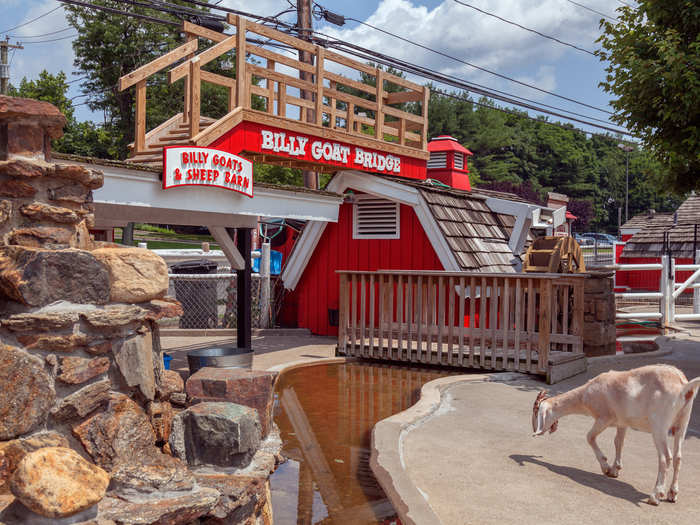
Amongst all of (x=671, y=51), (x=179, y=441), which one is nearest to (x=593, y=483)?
(x=179, y=441)

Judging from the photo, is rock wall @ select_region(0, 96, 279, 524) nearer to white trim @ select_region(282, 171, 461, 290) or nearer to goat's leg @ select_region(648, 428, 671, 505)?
goat's leg @ select_region(648, 428, 671, 505)

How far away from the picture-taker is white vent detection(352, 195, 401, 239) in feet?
46.8

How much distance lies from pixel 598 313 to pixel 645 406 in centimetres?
763

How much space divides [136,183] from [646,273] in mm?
30662

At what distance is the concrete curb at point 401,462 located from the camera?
4.30m

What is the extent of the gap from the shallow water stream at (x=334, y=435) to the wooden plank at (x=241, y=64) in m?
5.10

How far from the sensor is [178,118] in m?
12.9

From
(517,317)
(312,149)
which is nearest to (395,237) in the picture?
(312,149)

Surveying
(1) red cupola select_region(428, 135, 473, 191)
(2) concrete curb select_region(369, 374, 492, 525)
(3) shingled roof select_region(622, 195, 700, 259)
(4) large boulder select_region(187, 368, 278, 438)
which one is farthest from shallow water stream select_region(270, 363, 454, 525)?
(3) shingled roof select_region(622, 195, 700, 259)

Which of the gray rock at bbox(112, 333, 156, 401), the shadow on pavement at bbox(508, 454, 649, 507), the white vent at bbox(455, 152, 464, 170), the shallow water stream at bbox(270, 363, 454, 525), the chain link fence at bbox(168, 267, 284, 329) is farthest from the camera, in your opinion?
the white vent at bbox(455, 152, 464, 170)

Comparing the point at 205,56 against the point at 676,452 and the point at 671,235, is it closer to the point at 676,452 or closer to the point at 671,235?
the point at 676,452

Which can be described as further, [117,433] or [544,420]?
[544,420]

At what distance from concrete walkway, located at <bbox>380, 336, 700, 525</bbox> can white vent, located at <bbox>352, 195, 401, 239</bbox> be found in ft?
22.6

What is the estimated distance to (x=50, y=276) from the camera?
3775mm
